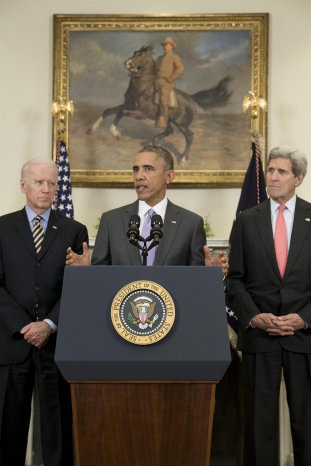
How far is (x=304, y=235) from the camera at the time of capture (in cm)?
388

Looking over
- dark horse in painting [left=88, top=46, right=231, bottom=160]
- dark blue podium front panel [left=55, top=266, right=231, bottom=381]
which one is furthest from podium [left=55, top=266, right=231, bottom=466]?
dark horse in painting [left=88, top=46, right=231, bottom=160]

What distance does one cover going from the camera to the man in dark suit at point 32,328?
3.69 metres

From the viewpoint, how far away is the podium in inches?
104

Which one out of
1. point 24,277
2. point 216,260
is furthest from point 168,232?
point 24,277

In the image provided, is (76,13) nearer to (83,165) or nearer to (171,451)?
(83,165)

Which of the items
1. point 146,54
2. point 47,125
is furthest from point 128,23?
point 47,125

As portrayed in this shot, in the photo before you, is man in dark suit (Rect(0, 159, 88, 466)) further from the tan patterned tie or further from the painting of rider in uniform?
the painting of rider in uniform

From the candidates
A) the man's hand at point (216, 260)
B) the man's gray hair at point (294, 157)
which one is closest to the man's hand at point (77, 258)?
the man's hand at point (216, 260)

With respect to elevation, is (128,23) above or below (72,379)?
above

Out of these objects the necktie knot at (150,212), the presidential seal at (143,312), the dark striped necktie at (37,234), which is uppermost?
the necktie knot at (150,212)

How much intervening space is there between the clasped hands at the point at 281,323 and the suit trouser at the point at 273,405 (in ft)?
0.46

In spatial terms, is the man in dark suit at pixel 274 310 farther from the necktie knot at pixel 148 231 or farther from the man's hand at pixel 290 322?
the necktie knot at pixel 148 231

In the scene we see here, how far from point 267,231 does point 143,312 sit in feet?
4.80

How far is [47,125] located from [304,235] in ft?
11.3
